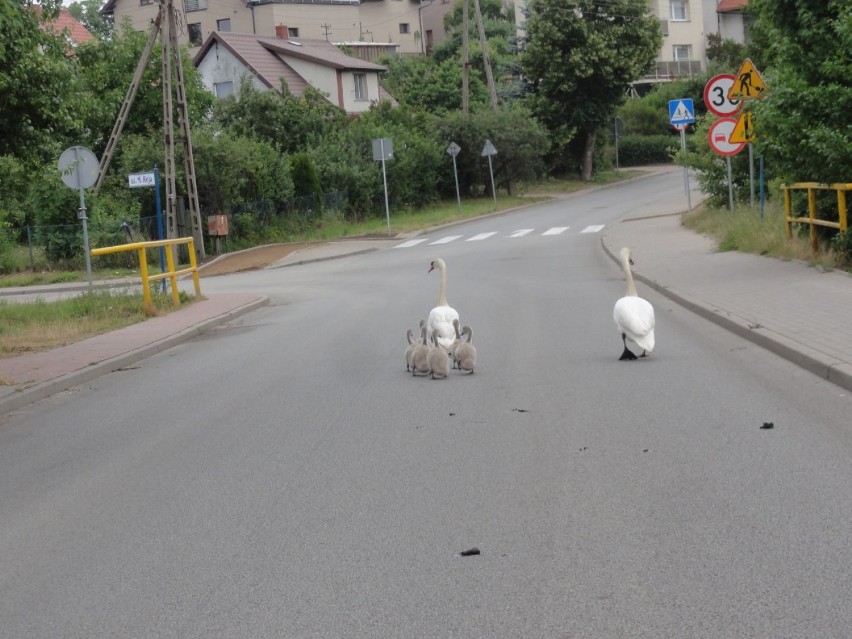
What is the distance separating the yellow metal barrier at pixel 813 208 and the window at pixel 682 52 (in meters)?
66.2

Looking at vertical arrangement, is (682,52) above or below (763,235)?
above

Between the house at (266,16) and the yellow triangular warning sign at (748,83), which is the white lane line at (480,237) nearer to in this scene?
the yellow triangular warning sign at (748,83)

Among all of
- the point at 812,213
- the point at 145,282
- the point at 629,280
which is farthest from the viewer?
the point at 145,282

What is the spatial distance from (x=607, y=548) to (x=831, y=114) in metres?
12.1

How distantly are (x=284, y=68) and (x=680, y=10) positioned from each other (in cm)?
3462

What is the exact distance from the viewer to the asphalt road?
4.55 metres

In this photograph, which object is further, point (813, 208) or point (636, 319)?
point (813, 208)

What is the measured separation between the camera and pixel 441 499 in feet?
20.2

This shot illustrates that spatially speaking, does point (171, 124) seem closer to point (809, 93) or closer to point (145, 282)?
point (145, 282)

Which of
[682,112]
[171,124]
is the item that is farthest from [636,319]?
[171,124]

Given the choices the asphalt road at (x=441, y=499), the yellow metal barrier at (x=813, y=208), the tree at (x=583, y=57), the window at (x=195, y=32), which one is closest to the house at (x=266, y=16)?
the window at (x=195, y=32)

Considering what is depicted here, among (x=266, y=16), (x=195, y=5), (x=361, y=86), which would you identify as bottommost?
(x=361, y=86)

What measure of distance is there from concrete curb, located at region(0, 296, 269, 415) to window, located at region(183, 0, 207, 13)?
2671 inches

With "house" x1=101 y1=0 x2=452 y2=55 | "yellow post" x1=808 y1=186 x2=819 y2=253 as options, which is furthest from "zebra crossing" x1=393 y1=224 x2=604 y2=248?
"house" x1=101 y1=0 x2=452 y2=55
